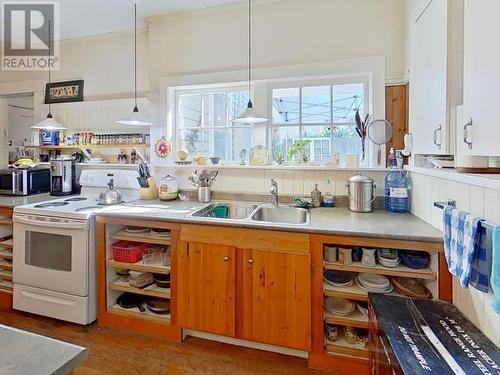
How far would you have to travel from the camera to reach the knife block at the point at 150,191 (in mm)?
2752

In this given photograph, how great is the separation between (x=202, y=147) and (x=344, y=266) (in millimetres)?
1741

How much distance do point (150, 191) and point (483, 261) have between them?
2.42 metres

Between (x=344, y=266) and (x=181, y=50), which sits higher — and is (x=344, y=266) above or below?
below

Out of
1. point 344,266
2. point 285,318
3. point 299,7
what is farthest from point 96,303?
point 299,7

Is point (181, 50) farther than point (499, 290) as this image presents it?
Yes

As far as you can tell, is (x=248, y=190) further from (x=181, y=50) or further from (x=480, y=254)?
(x=480, y=254)

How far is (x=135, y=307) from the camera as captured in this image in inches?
89.1

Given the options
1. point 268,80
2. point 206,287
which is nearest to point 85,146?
point 268,80

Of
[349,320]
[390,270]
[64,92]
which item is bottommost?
[349,320]

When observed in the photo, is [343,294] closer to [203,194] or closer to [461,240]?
[461,240]

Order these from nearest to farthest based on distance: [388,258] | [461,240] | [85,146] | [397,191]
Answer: [461,240], [388,258], [397,191], [85,146]

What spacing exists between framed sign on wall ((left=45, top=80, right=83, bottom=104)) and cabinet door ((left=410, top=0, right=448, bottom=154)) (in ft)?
10.6

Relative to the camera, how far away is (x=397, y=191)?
215 centimetres

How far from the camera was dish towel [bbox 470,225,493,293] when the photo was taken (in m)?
1.09
